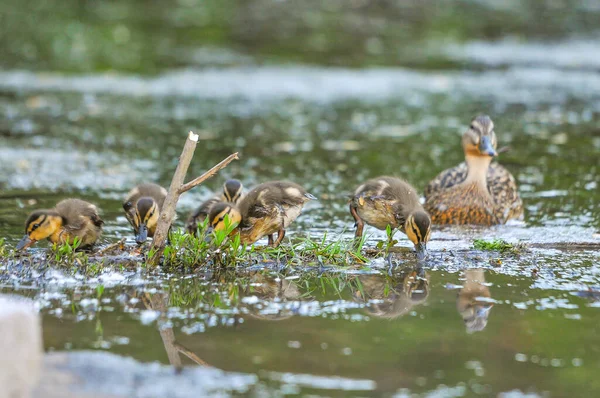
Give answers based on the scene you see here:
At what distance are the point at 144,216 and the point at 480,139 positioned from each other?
2658 mm

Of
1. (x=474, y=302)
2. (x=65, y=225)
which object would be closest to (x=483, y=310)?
(x=474, y=302)

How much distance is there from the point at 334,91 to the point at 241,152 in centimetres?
341

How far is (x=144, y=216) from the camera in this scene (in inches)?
224

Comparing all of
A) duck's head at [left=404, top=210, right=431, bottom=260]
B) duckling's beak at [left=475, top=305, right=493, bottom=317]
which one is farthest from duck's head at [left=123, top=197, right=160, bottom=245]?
duckling's beak at [left=475, top=305, right=493, bottom=317]

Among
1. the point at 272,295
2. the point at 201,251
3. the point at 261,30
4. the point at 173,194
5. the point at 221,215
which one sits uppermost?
the point at 261,30

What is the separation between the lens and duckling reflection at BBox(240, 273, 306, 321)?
14.8 ft

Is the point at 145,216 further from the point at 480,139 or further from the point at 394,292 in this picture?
the point at 480,139

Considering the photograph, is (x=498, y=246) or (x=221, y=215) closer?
(x=221, y=215)

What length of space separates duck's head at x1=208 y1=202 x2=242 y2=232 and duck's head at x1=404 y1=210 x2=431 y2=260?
0.95 meters

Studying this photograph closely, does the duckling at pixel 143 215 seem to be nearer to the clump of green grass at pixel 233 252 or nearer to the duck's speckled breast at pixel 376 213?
the clump of green grass at pixel 233 252

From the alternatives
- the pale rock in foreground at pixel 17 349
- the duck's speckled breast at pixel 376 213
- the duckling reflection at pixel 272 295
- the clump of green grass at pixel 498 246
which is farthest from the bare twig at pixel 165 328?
the clump of green grass at pixel 498 246

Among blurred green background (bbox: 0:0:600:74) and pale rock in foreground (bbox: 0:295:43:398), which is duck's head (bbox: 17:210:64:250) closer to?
pale rock in foreground (bbox: 0:295:43:398)

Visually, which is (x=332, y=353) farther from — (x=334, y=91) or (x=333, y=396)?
(x=334, y=91)

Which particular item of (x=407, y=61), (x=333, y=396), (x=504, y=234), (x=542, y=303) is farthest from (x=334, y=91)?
(x=333, y=396)
